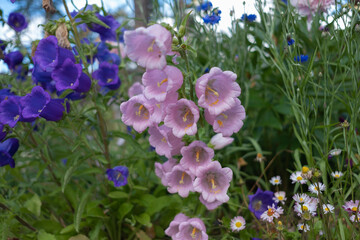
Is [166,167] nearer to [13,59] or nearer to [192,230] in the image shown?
[192,230]

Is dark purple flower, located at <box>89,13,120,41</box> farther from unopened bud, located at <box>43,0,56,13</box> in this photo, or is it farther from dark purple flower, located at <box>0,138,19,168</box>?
dark purple flower, located at <box>0,138,19,168</box>

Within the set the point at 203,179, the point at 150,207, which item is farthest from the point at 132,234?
the point at 203,179

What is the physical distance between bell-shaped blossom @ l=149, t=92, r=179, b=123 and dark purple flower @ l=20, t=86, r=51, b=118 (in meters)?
0.52

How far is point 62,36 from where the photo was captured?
Answer: 1575mm

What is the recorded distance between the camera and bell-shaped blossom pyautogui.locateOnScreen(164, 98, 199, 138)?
1.31m

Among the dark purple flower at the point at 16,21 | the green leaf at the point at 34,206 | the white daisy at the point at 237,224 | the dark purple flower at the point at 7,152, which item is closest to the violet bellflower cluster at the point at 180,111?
the white daisy at the point at 237,224

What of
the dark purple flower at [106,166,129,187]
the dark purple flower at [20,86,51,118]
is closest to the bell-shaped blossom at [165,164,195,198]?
the dark purple flower at [106,166,129,187]

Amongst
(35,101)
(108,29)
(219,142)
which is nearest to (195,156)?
(219,142)

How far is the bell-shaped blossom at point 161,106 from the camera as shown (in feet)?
4.45

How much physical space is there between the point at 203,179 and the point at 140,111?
39 centimetres

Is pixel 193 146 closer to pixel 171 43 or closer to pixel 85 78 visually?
pixel 171 43

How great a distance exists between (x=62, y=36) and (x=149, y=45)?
1.84 ft

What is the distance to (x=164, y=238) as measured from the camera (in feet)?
6.98

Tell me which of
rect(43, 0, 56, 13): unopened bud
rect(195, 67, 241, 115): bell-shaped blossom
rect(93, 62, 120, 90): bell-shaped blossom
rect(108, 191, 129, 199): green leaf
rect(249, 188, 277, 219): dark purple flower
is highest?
rect(43, 0, 56, 13): unopened bud
